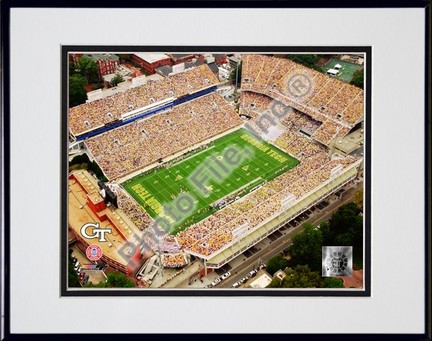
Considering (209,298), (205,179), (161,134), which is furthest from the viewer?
(161,134)

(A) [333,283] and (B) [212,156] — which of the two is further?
(B) [212,156]

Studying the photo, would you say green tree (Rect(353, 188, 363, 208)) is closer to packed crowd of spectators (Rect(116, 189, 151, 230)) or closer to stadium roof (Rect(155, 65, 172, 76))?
packed crowd of spectators (Rect(116, 189, 151, 230))

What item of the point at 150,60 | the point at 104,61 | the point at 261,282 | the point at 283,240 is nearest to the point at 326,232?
the point at 283,240

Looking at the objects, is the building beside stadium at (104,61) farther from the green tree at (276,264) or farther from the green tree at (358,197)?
the green tree at (358,197)

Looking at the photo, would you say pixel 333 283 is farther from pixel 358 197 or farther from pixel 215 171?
pixel 215 171

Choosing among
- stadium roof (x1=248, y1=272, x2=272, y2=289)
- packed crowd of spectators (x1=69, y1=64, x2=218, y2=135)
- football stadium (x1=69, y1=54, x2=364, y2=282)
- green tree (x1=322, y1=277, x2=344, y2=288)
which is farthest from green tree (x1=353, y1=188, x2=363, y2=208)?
packed crowd of spectators (x1=69, y1=64, x2=218, y2=135)

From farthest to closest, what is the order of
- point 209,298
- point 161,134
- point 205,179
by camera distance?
point 161,134
point 205,179
point 209,298
